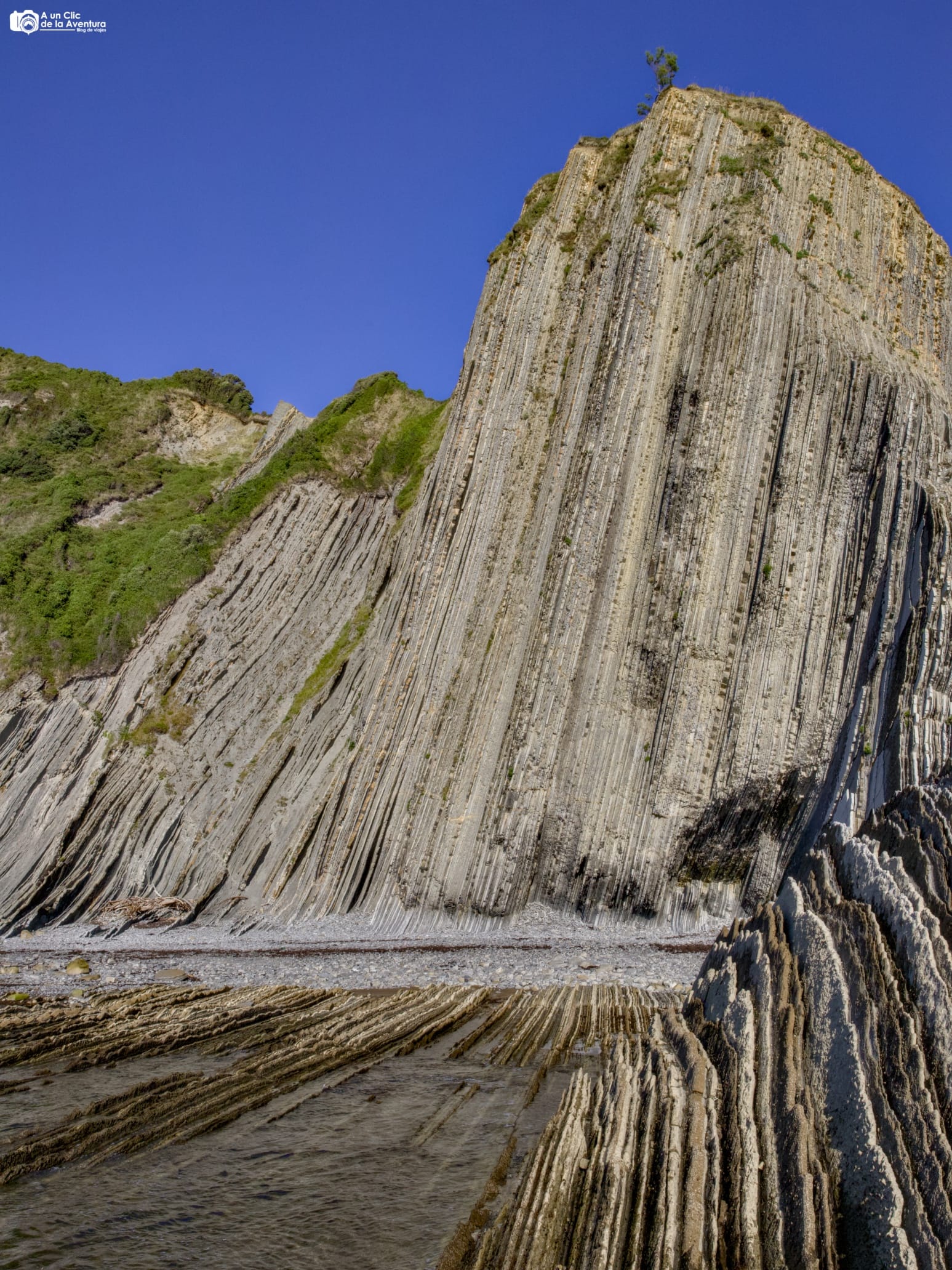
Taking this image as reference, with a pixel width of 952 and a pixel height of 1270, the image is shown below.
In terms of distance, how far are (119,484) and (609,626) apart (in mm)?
24812

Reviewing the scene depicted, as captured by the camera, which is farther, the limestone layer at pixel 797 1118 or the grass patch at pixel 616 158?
the grass patch at pixel 616 158

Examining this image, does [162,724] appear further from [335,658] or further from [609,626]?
[609,626]

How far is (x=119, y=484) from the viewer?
35469 mm

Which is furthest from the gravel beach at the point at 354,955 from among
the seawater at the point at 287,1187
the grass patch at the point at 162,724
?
the seawater at the point at 287,1187

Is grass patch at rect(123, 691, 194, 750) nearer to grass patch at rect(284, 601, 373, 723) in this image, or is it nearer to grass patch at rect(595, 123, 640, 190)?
grass patch at rect(284, 601, 373, 723)

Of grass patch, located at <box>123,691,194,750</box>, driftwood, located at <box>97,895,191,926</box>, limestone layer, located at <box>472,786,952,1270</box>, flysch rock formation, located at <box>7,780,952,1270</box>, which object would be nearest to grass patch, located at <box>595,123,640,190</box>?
grass patch, located at <box>123,691,194,750</box>

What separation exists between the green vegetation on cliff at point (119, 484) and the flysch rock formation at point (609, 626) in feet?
5.44

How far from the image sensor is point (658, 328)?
2161cm

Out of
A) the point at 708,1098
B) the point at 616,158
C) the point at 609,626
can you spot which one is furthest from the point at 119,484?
the point at 708,1098

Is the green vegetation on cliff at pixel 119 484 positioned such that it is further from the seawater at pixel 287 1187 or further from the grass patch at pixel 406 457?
the seawater at pixel 287 1187

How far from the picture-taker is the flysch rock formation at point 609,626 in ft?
58.9

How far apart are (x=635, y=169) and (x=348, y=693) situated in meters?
16.9

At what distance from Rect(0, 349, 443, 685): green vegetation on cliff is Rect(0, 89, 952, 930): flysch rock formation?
1.66m

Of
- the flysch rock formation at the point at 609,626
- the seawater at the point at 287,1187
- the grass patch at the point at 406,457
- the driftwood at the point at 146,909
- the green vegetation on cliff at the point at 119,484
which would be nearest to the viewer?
the seawater at the point at 287,1187
